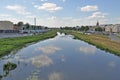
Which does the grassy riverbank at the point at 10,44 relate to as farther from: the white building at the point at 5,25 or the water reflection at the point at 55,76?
the white building at the point at 5,25

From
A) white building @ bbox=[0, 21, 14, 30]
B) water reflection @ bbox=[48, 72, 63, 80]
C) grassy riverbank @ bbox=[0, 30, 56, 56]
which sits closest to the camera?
water reflection @ bbox=[48, 72, 63, 80]

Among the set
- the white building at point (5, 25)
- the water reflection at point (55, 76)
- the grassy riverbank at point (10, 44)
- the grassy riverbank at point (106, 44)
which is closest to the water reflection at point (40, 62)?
the water reflection at point (55, 76)

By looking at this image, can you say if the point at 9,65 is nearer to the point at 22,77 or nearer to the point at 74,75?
the point at 22,77

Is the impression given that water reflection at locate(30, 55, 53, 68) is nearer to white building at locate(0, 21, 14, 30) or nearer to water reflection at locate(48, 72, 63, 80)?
water reflection at locate(48, 72, 63, 80)

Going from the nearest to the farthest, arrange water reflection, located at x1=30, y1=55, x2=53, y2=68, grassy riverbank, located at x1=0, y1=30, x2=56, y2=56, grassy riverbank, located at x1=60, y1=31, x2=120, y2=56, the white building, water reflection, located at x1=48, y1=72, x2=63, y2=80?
water reflection, located at x1=48, y1=72, x2=63, y2=80 < water reflection, located at x1=30, y1=55, x2=53, y2=68 < grassy riverbank, located at x1=0, y1=30, x2=56, y2=56 < grassy riverbank, located at x1=60, y1=31, x2=120, y2=56 < the white building

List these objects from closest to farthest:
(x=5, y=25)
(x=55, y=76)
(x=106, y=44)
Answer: (x=55, y=76) < (x=106, y=44) < (x=5, y=25)

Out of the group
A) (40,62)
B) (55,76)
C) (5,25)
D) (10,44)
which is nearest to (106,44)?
(10,44)

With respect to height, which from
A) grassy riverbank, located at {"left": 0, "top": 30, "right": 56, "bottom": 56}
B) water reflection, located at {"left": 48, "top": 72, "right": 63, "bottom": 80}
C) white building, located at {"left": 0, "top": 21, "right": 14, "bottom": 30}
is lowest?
water reflection, located at {"left": 48, "top": 72, "right": 63, "bottom": 80}

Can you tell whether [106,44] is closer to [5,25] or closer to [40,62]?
[40,62]

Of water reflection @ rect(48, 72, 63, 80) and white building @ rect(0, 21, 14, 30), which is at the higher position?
white building @ rect(0, 21, 14, 30)

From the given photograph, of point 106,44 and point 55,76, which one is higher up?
point 55,76

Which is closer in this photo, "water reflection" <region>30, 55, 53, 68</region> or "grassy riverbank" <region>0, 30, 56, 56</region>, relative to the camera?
"water reflection" <region>30, 55, 53, 68</region>

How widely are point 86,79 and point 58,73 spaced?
338 cm

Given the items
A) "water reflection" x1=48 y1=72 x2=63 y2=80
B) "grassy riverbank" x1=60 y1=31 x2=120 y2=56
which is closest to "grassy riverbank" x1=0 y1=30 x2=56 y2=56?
"water reflection" x1=48 y1=72 x2=63 y2=80
